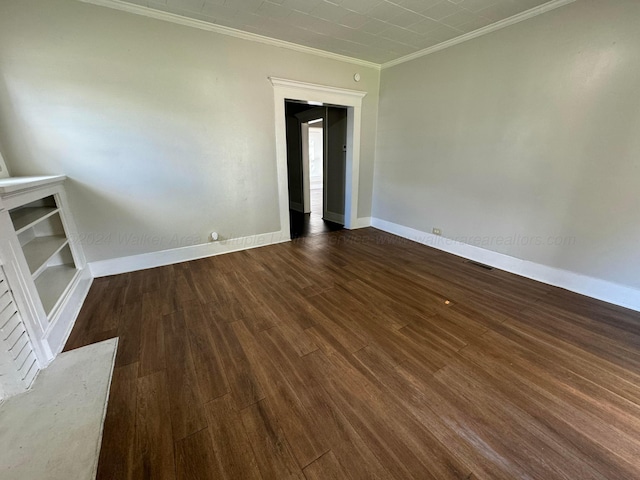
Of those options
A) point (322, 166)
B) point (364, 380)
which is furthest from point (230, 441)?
point (322, 166)

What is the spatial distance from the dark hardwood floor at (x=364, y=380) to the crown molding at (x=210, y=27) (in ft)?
8.91

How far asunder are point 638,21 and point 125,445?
4432mm

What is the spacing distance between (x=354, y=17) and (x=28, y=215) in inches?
142

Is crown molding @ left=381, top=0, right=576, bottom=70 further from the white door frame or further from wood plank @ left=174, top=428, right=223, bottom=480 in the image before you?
wood plank @ left=174, top=428, right=223, bottom=480

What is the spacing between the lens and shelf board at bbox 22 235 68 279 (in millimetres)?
1916

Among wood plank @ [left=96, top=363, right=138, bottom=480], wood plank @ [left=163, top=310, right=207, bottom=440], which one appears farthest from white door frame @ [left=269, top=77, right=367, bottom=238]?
wood plank @ [left=96, top=363, right=138, bottom=480]

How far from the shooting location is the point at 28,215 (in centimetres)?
222

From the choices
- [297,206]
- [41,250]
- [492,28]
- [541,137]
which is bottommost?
[297,206]

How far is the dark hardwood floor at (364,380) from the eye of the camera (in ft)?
3.84

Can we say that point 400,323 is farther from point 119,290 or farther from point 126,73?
point 126,73

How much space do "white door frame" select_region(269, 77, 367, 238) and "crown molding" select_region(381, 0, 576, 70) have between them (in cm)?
84

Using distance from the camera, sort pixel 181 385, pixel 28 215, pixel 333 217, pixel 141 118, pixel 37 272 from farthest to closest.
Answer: pixel 333 217, pixel 141 118, pixel 28 215, pixel 37 272, pixel 181 385

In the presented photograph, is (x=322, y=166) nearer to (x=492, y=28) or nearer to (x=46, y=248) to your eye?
(x=492, y=28)

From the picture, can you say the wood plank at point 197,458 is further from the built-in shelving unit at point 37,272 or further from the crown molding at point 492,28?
the crown molding at point 492,28
